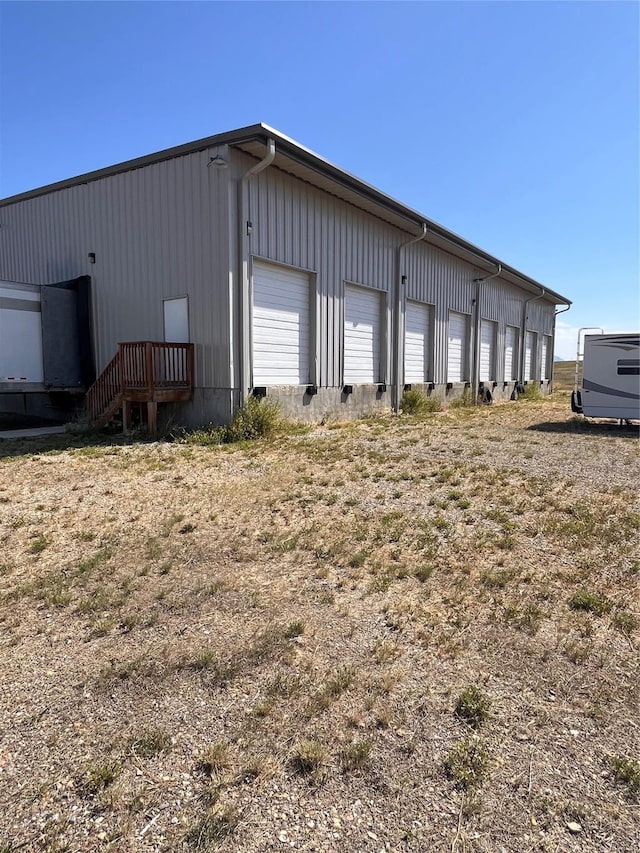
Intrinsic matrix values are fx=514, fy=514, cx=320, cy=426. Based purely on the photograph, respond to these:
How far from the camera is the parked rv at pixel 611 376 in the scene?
10.9 m

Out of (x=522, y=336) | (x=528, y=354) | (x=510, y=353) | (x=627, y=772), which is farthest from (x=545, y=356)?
(x=627, y=772)

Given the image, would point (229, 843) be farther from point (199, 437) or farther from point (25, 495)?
point (199, 437)

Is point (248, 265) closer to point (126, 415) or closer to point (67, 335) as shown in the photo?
point (126, 415)

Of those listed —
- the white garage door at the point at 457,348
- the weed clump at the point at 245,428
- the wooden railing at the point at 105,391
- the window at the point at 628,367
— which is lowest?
the weed clump at the point at 245,428

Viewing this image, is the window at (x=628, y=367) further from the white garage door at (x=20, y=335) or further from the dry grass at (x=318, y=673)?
the white garage door at (x=20, y=335)

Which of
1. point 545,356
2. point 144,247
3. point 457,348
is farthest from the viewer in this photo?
point 545,356

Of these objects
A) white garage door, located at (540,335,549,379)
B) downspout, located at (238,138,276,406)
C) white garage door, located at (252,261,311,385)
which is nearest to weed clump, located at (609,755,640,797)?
downspout, located at (238,138,276,406)

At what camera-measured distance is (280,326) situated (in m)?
10.7

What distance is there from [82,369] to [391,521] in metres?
9.71

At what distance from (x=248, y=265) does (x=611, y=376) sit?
8.06 meters

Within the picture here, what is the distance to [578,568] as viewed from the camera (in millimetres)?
3730

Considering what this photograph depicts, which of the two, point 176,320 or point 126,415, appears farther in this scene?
point 176,320

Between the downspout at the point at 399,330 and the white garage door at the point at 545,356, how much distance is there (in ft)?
49.9

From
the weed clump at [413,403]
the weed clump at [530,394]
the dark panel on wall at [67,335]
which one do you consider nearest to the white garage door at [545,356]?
the weed clump at [530,394]
